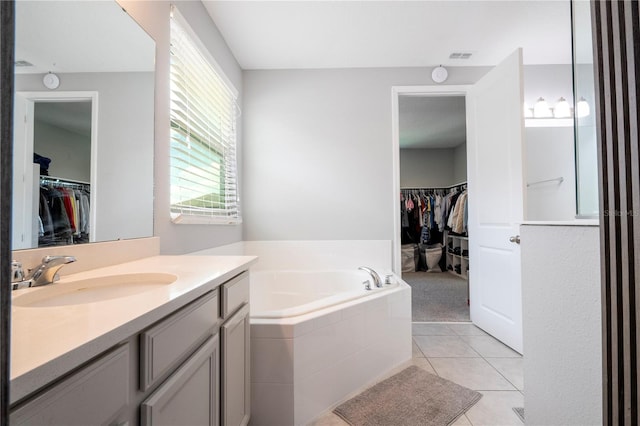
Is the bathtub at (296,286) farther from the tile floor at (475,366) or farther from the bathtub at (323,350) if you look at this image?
the tile floor at (475,366)

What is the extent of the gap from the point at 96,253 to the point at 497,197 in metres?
2.56

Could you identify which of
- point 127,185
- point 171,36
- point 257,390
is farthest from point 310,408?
point 171,36

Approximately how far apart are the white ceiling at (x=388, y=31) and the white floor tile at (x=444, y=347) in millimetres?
2399

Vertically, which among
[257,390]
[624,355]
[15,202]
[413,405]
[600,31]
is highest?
[600,31]

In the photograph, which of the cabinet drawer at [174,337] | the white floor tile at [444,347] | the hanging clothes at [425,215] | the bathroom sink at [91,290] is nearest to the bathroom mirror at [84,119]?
the bathroom sink at [91,290]

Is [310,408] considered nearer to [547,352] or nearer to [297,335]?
[297,335]

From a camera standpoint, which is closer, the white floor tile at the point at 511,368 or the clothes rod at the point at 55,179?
the clothes rod at the point at 55,179

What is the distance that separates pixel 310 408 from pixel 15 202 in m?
1.37

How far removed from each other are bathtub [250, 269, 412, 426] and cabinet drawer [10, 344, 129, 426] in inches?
32.4

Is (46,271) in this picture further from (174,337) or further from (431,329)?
(431,329)

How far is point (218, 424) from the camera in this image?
35.7 inches

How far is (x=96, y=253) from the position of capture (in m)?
1.00

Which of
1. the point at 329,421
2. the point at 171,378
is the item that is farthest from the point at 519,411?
the point at 171,378

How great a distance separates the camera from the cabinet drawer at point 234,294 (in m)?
0.96
